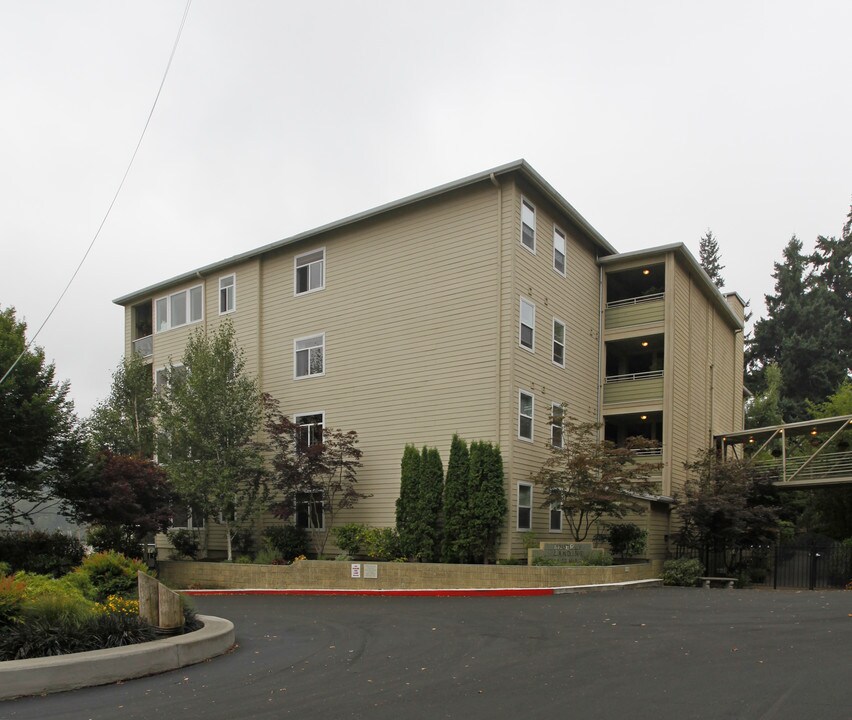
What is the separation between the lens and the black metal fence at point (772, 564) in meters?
24.3

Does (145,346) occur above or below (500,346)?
above

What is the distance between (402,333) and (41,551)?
12.1m

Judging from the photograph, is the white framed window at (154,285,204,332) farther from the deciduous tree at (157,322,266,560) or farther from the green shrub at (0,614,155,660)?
the green shrub at (0,614,155,660)

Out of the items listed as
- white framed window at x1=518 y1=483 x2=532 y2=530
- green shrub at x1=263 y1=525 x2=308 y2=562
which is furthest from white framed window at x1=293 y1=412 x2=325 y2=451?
white framed window at x1=518 y1=483 x2=532 y2=530

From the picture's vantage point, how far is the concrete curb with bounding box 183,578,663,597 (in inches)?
720

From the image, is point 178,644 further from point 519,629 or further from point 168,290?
point 168,290

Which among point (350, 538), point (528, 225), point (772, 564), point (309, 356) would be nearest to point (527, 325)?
point (528, 225)

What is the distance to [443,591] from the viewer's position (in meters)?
19.0

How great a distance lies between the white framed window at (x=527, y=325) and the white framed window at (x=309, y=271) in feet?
24.6

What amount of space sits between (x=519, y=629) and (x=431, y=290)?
13.4m

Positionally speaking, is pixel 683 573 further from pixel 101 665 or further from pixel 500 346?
pixel 101 665

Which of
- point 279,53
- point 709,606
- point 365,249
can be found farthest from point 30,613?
point 365,249

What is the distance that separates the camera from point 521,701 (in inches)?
289

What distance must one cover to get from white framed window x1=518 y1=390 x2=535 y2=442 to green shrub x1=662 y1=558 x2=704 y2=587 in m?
A: 5.56
